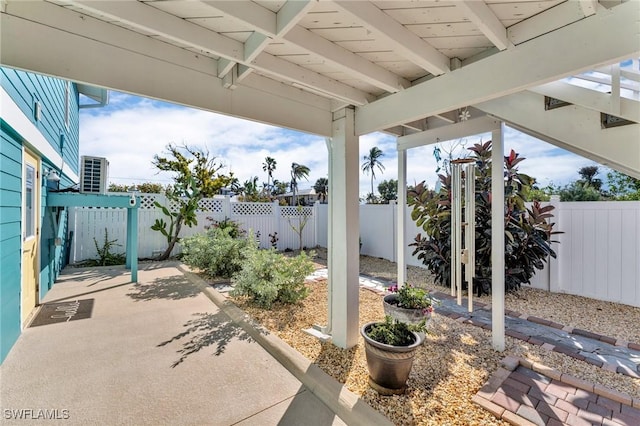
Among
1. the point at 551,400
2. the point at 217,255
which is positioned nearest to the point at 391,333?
the point at 551,400

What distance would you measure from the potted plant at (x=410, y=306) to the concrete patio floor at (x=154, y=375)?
1036mm

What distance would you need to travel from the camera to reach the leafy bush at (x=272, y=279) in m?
4.03

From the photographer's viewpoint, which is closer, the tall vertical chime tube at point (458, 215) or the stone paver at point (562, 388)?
the stone paver at point (562, 388)

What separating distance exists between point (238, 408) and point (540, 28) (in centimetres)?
308

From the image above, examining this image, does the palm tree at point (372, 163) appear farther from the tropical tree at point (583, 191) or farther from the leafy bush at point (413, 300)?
the leafy bush at point (413, 300)

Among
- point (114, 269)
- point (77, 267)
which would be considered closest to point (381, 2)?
point (114, 269)

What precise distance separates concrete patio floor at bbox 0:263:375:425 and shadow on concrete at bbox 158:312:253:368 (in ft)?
0.04

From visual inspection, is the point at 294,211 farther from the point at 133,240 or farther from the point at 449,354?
the point at 449,354

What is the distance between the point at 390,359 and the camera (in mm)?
2053

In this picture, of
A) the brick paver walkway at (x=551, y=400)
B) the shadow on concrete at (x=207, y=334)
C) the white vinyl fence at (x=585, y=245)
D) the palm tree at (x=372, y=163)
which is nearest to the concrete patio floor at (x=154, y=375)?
the shadow on concrete at (x=207, y=334)

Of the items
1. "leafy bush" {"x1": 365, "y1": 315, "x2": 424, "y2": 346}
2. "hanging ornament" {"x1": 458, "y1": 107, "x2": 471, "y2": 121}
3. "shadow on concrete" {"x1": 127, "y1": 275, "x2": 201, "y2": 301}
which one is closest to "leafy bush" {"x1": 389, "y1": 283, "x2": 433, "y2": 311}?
"leafy bush" {"x1": 365, "y1": 315, "x2": 424, "y2": 346}

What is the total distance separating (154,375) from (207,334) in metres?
0.82

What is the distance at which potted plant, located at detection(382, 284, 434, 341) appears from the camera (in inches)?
110

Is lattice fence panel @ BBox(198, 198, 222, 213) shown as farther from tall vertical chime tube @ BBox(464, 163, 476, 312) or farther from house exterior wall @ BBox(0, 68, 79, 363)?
tall vertical chime tube @ BBox(464, 163, 476, 312)
